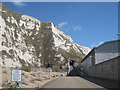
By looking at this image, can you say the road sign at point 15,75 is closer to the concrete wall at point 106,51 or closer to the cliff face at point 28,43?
the concrete wall at point 106,51

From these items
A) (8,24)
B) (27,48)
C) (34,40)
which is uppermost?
(8,24)

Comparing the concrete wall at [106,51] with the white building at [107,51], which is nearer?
the white building at [107,51]

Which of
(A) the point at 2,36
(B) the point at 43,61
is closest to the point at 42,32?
(B) the point at 43,61

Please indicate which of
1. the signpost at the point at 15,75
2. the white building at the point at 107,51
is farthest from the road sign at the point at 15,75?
the white building at the point at 107,51

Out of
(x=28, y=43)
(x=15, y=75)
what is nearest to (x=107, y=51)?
(x=15, y=75)

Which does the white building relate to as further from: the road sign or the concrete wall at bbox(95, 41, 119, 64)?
the road sign

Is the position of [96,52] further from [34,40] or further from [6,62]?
[34,40]

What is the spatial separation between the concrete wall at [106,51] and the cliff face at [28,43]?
131 feet

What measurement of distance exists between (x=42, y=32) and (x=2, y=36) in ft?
156

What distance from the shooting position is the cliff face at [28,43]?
235 ft

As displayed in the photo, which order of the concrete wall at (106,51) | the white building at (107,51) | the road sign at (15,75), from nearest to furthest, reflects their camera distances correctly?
the road sign at (15,75) → the white building at (107,51) → the concrete wall at (106,51)

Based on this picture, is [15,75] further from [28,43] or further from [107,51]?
[28,43]

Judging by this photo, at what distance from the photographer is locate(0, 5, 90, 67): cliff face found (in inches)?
2822

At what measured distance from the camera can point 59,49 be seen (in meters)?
105
